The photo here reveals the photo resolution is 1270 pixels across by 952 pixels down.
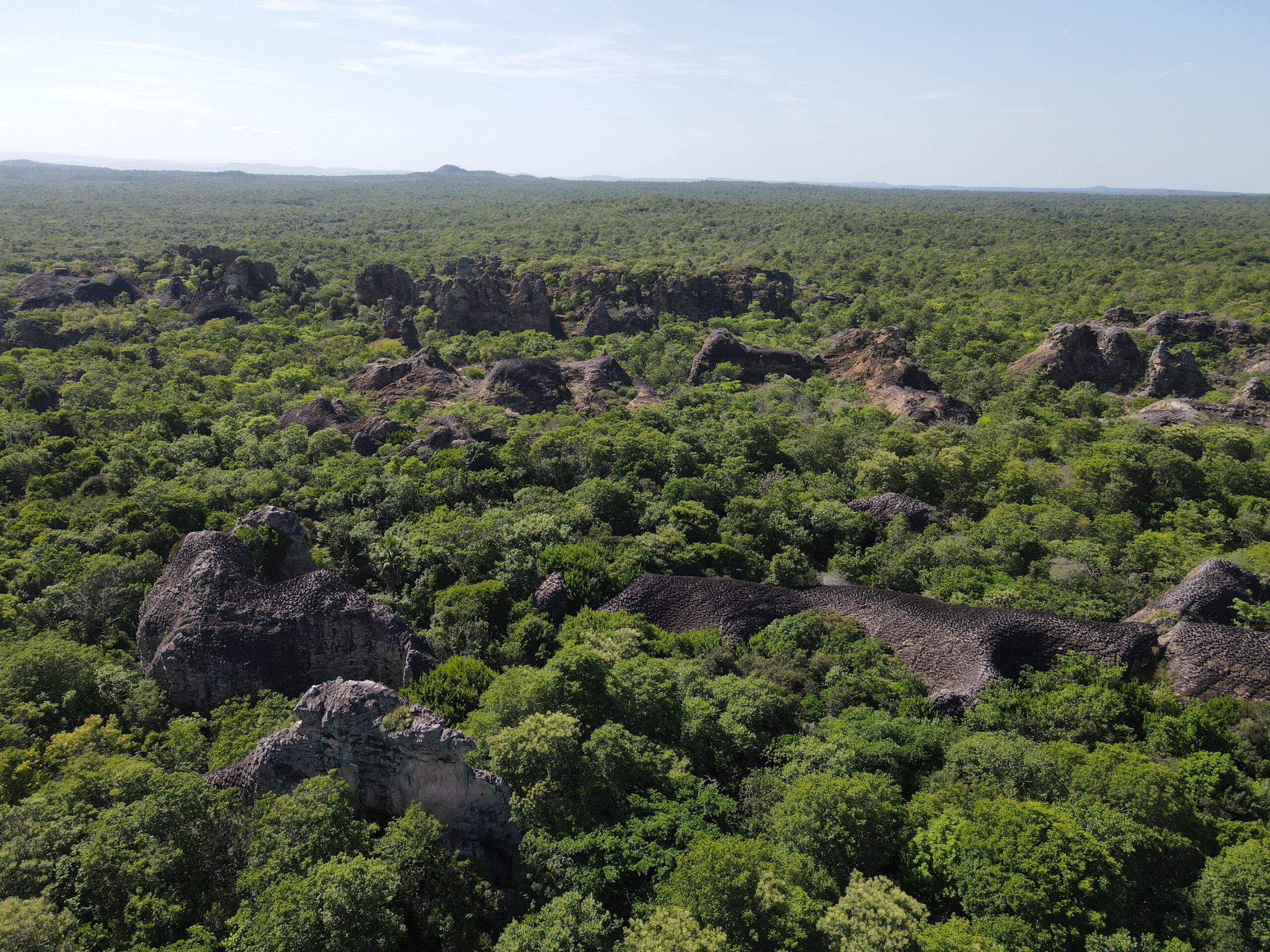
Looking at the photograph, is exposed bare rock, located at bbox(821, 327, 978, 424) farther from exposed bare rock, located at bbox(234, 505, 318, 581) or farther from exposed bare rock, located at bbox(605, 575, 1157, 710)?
exposed bare rock, located at bbox(234, 505, 318, 581)

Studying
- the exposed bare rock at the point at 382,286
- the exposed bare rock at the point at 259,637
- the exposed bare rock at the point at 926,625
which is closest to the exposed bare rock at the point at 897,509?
the exposed bare rock at the point at 926,625

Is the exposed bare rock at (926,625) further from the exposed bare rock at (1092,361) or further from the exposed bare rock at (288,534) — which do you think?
the exposed bare rock at (1092,361)

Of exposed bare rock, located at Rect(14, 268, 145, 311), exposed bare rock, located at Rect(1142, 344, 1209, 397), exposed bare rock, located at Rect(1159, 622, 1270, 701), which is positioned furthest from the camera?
exposed bare rock, located at Rect(14, 268, 145, 311)

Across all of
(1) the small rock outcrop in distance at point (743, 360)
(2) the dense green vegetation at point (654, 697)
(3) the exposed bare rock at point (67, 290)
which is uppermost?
(3) the exposed bare rock at point (67, 290)

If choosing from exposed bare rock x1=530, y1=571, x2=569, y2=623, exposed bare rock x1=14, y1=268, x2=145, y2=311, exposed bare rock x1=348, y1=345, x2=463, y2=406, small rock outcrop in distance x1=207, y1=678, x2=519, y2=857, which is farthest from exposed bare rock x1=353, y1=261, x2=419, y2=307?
small rock outcrop in distance x1=207, y1=678, x2=519, y2=857

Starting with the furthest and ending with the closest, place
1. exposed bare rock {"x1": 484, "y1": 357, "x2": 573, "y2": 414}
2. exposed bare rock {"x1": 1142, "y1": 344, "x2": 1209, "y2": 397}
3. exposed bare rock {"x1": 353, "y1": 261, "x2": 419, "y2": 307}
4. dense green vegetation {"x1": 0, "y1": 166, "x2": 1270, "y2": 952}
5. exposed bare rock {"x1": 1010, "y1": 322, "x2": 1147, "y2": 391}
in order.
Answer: exposed bare rock {"x1": 353, "y1": 261, "x2": 419, "y2": 307} < exposed bare rock {"x1": 1010, "y1": 322, "x2": 1147, "y2": 391} < exposed bare rock {"x1": 1142, "y1": 344, "x2": 1209, "y2": 397} < exposed bare rock {"x1": 484, "y1": 357, "x2": 573, "y2": 414} < dense green vegetation {"x1": 0, "y1": 166, "x2": 1270, "y2": 952}

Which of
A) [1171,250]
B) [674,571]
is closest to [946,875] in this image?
[674,571]

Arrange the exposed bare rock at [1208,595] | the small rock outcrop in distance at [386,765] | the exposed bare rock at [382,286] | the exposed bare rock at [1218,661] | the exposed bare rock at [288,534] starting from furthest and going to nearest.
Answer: the exposed bare rock at [382,286] < the exposed bare rock at [288,534] < the exposed bare rock at [1208,595] < the exposed bare rock at [1218,661] < the small rock outcrop in distance at [386,765]
